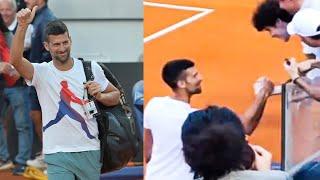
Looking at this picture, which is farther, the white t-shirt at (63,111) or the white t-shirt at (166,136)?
the white t-shirt at (63,111)

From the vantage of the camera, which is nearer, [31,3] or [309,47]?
[309,47]

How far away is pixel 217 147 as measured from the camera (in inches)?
103

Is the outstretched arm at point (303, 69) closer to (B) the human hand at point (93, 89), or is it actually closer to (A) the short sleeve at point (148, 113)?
(A) the short sleeve at point (148, 113)

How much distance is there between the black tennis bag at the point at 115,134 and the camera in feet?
15.1

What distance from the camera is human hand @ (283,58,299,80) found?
422cm

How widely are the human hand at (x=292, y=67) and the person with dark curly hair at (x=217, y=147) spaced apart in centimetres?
153

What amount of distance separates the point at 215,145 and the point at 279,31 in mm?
1760

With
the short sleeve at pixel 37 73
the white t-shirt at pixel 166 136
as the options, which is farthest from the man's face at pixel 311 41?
the short sleeve at pixel 37 73

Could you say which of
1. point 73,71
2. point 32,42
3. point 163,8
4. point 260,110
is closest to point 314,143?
point 260,110

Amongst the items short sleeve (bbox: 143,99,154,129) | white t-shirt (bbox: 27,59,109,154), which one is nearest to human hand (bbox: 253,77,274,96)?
short sleeve (bbox: 143,99,154,129)

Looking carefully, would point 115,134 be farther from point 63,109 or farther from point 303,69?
point 303,69

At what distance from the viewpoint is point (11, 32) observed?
6402 mm

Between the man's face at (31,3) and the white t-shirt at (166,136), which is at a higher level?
the man's face at (31,3)

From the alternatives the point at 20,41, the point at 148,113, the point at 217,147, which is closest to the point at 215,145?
the point at 217,147
